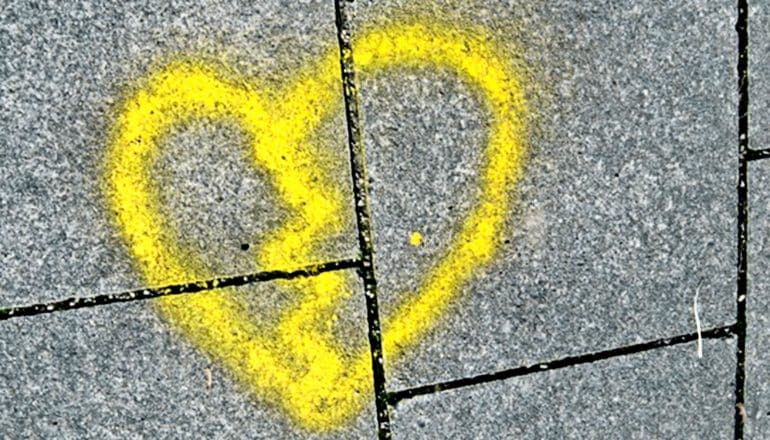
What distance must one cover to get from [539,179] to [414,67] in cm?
39

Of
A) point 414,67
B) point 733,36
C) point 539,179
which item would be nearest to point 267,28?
point 414,67

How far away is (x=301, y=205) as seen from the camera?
2.01 m

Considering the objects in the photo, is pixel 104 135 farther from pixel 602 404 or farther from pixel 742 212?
pixel 742 212

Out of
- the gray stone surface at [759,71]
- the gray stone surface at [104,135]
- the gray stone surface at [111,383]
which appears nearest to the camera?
the gray stone surface at [104,135]

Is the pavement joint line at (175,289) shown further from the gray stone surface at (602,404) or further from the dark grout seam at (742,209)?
the dark grout seam at (742,209)

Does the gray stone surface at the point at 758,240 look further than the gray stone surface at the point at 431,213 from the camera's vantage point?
Yes

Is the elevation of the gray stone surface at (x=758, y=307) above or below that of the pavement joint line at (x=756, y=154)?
below

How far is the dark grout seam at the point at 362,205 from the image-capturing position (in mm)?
A: 1977

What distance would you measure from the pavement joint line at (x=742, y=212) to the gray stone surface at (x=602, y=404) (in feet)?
0.08

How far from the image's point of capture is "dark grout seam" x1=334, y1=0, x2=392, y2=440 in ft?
6.48

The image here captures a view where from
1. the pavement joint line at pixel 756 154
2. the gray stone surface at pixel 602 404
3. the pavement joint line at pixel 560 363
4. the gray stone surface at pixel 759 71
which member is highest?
the gray stone surface at pixel 759 71

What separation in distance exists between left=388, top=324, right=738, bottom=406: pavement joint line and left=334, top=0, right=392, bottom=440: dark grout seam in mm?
50

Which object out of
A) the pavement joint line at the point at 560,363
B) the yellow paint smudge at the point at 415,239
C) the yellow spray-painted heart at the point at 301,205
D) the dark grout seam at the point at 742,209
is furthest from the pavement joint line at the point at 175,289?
the dark grout seam at the point at 742,209

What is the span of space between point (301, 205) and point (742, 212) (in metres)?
1.06
